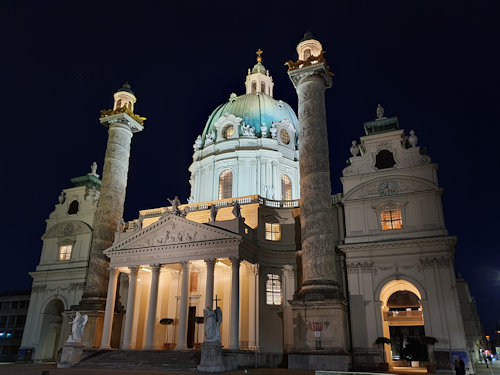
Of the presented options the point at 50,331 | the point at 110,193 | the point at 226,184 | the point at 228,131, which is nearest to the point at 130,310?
the point at 110,193

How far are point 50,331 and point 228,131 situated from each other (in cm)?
2718

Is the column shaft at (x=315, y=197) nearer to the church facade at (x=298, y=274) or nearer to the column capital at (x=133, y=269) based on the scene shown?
the church facade at (x=298, y=274)

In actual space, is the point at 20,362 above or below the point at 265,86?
below

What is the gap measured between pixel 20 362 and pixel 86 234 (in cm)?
1266

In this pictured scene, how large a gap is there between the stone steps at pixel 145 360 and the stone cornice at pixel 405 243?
43.9 feet

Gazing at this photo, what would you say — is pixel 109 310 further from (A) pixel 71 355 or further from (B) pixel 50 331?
(B) pixel 50 331

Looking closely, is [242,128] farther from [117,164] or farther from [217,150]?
[117,164]

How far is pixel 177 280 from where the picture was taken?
37.4 m

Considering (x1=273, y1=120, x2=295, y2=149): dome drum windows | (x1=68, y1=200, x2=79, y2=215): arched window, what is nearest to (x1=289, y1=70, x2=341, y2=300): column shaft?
(x1=273, y1=120, x2=295, y2=149): dome drum windows

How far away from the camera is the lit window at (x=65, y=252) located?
43.9 m

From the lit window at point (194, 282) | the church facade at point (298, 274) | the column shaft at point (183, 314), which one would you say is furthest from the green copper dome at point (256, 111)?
the column shaft at point (183, 314)

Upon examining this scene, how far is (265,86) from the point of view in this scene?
2212 inches

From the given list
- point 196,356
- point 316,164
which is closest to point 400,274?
point 316,164

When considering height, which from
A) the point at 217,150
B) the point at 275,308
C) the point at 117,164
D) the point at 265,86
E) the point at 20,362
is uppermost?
the point at 265,86
